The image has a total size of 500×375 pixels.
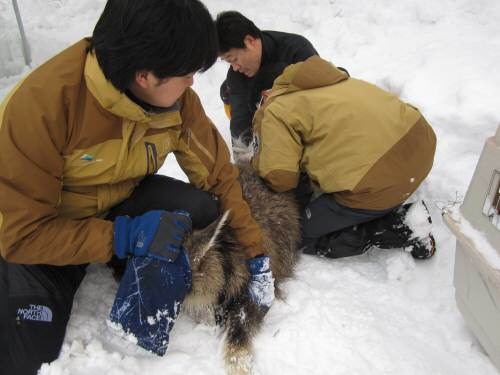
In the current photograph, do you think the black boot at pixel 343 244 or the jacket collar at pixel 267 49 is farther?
the jacket collar at pixel 267 49

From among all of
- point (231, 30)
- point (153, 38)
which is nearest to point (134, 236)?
point (153, 38)

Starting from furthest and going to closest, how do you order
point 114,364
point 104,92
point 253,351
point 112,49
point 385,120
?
point 385,120, point 253,351, point 114,364, point 104,92, point 112,49

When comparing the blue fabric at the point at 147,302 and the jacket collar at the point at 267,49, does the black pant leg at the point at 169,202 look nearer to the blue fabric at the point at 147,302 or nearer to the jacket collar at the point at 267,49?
the blue fabric at the point at 147,302

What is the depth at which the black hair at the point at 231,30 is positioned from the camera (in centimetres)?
233

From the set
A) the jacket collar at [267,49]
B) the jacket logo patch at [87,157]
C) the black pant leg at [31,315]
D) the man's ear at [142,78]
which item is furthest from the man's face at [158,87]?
the jacket collar at [267,49]

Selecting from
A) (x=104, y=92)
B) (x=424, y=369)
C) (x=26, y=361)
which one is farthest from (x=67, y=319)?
(x=424, y=369)

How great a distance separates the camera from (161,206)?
1.60 meters

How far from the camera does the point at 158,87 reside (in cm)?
123

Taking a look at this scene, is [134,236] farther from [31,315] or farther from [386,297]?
[386,297]

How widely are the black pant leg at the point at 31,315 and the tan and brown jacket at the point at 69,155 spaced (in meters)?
0.11

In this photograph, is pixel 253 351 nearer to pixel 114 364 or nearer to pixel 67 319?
pixel 114 364

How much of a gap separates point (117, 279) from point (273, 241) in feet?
2.13

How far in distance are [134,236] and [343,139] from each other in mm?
942

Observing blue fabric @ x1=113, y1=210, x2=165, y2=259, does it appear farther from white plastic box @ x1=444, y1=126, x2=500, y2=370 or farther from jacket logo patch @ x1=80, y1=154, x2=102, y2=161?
white plastic box @ x1=444, y1=126, x2=500, y2=370
